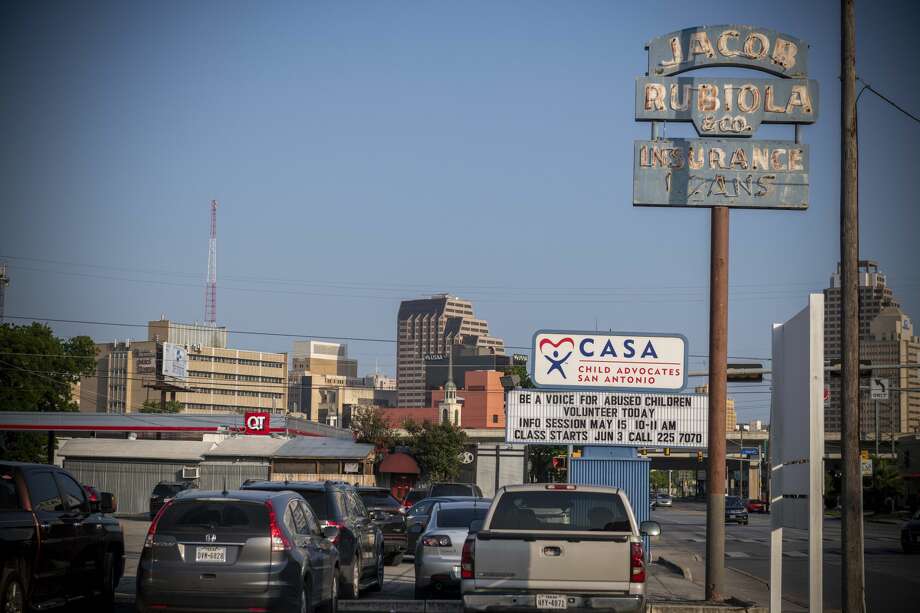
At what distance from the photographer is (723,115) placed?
2042cm

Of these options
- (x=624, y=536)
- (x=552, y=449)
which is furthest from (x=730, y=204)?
(x=552, y=449)

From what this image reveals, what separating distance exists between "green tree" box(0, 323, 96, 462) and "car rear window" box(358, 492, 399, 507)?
62794 millimetres

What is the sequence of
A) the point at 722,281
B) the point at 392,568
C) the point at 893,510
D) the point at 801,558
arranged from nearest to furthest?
the point at 722,281 → the point at 392,568 → the point at 801,558 → the point at 893,510

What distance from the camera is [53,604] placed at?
1406 centimetres

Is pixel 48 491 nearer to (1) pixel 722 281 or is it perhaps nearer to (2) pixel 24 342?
(1) pixel 722 281

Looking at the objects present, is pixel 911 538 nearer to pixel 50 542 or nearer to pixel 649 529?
pixel 649 529

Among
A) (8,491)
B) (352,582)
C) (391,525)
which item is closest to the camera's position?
(8,491)

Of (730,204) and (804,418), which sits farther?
(730,204)

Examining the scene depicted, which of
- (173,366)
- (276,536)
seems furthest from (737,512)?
(173,366)

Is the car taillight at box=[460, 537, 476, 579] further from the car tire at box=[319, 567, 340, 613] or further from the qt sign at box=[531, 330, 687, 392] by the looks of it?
the qt sign at box=[531, 330, 687, 392]

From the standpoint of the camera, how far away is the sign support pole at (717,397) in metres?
18.8

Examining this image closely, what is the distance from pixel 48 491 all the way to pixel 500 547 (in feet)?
18.9

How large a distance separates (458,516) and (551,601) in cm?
722

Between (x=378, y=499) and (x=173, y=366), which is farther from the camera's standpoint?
(x=173, y=366)
